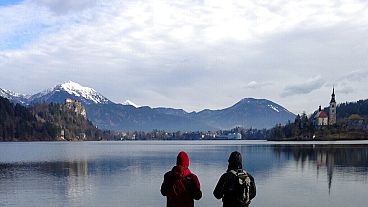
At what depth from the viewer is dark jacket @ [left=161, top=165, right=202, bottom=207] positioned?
12430 millimetres

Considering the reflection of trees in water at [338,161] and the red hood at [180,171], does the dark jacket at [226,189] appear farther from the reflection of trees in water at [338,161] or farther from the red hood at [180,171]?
the reflection of trees in water at [338,161]

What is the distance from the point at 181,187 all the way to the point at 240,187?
62.6 inches

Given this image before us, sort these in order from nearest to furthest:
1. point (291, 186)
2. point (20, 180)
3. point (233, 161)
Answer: point (233, 161), point (291, 186), point (20, 180)

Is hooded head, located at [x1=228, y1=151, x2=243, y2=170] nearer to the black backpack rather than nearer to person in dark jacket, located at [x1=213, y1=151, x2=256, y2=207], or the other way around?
person in dark jacket, located at [x1=213, y1=151, x2=256, y2=207]

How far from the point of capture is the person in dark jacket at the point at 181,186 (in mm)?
12406

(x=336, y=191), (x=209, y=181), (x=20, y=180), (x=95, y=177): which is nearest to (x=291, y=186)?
(x=336, y=191)

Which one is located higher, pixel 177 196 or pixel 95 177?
pixel 177 196

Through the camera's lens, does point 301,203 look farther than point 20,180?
No

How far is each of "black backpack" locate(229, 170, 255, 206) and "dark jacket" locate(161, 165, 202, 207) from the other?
3.03 feet

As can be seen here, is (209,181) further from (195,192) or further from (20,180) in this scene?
(195,192)

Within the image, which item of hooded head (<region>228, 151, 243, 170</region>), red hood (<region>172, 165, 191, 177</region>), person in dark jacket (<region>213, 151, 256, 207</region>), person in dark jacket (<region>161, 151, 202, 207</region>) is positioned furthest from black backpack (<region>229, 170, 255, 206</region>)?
red hood (<region>172, 165, 191, 177</region>)

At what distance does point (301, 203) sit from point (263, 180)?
14807 mm

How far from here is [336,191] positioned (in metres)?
38.5

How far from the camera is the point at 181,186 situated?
41.0 feet
